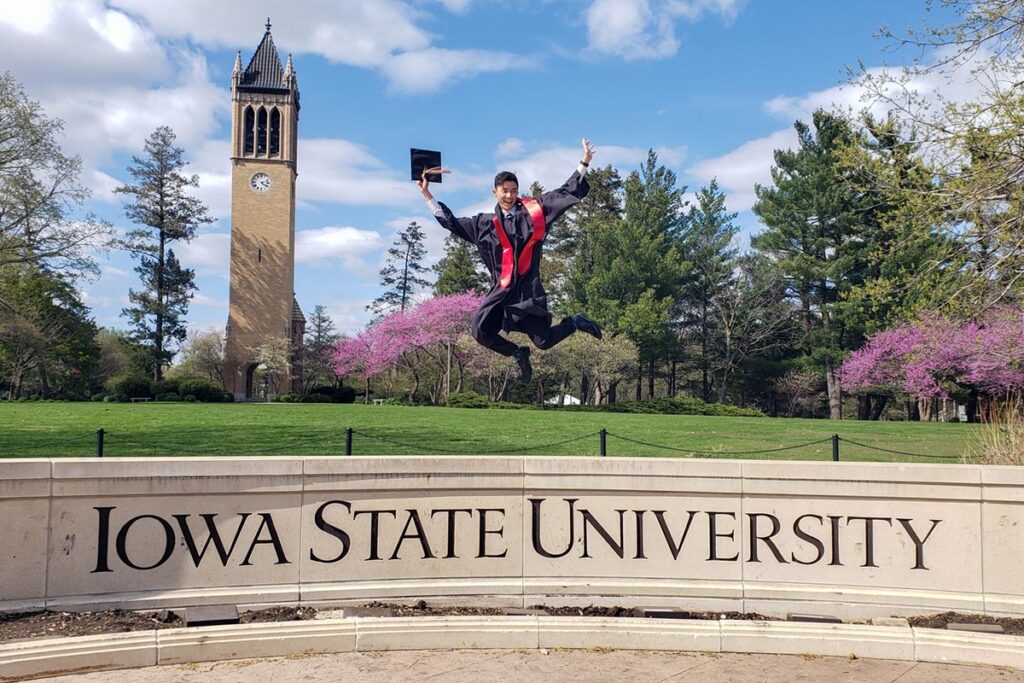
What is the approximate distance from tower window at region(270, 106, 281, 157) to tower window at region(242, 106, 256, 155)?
1156 millimetres

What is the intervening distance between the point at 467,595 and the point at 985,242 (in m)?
11.6

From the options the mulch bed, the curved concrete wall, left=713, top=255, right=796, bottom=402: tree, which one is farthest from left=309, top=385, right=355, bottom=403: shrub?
the mulch bed

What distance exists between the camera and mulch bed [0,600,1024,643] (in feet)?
21.9

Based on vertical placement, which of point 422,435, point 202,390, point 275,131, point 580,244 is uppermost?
point 275,131

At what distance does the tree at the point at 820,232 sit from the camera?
49.3 m

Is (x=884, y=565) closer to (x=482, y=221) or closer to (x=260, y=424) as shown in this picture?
(x=482, y=221)

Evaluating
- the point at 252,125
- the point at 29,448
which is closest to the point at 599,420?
the point at 29,448

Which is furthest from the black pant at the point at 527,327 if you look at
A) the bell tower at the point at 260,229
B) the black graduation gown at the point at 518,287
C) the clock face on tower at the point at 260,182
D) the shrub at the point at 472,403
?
the clock face on tower at the point at 260,182

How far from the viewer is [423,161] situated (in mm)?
8508

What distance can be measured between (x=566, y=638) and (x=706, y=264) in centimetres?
5222

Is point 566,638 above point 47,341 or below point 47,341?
below

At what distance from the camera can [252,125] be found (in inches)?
2299

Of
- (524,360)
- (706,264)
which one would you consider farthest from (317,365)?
(524,360)

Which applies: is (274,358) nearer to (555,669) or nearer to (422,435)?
(422,435)
